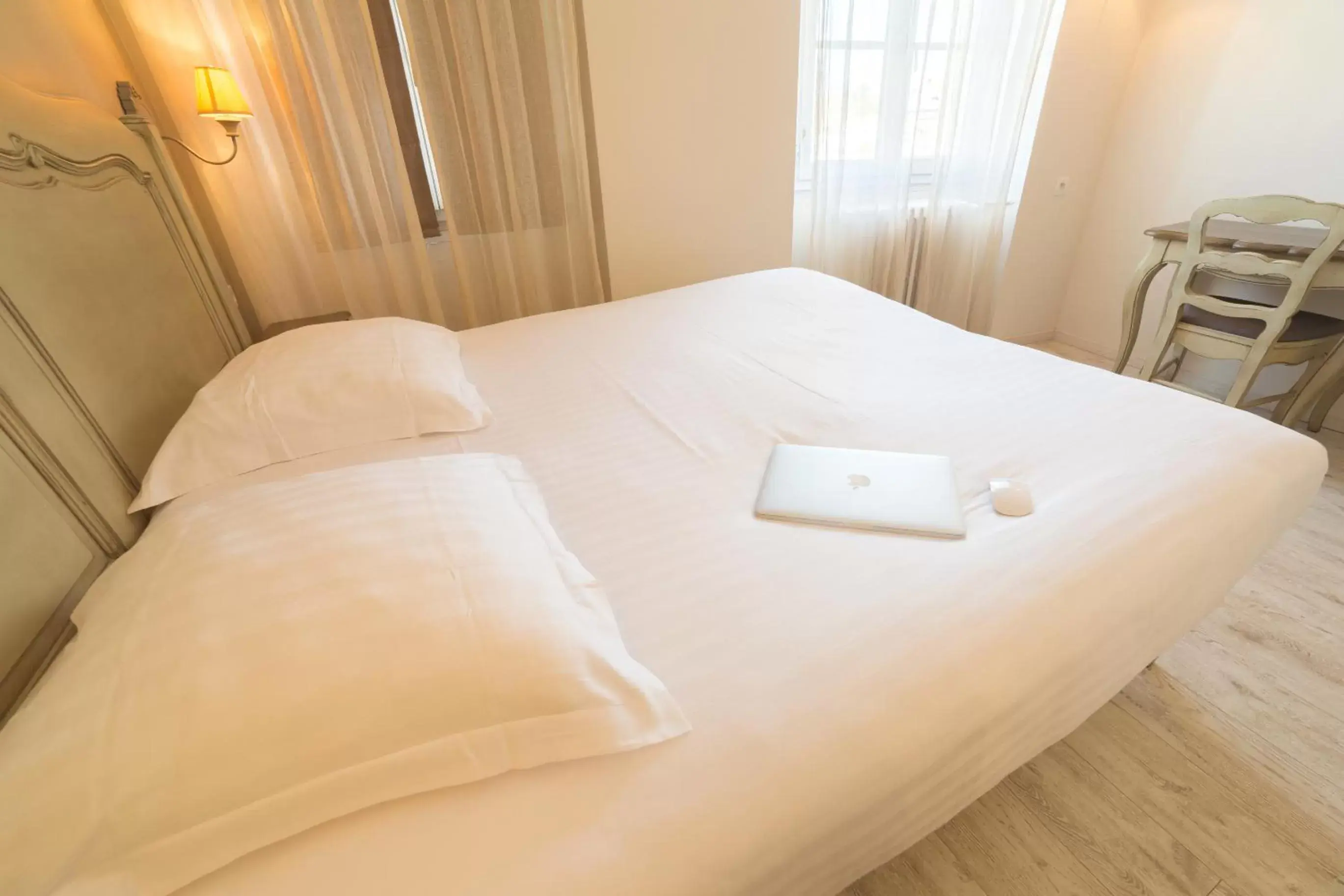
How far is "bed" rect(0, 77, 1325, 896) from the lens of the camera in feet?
1.93

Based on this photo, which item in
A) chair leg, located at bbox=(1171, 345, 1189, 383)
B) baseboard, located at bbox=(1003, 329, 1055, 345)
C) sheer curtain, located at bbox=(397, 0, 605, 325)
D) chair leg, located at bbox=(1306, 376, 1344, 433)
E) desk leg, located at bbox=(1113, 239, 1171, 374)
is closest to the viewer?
sheer curtain, located at bbox=(397, 0, 605, 325)

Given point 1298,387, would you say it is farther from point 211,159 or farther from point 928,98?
point 211,159

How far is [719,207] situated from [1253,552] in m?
2.14

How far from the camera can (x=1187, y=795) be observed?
116 centimetres

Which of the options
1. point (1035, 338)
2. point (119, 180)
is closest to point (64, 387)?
point (119, 180)

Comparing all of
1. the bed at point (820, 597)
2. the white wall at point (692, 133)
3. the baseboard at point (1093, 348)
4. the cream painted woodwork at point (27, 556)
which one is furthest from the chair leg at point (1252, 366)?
the cream painted woodwork at point (27, 556)

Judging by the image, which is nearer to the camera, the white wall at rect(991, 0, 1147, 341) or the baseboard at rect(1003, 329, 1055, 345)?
the white wall at rect(991, 0, 1147, 341)

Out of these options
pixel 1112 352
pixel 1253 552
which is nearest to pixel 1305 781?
pixel 1253 552

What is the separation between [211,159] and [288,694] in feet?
6.64

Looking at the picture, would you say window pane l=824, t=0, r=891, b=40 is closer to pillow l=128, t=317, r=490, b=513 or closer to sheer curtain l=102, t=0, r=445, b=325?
sheer curtain l=102, t=0, r=445, b=325

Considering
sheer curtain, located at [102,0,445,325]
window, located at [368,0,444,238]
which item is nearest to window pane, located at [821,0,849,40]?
window, located at [368,0,444,238]

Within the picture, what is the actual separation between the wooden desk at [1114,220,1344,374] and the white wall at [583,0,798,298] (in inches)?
60.4

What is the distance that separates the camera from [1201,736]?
50.0 inches

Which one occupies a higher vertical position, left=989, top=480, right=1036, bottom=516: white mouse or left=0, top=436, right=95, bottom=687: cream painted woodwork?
left=0, top=436, right=95, bottom=687: cream painted woodwork
